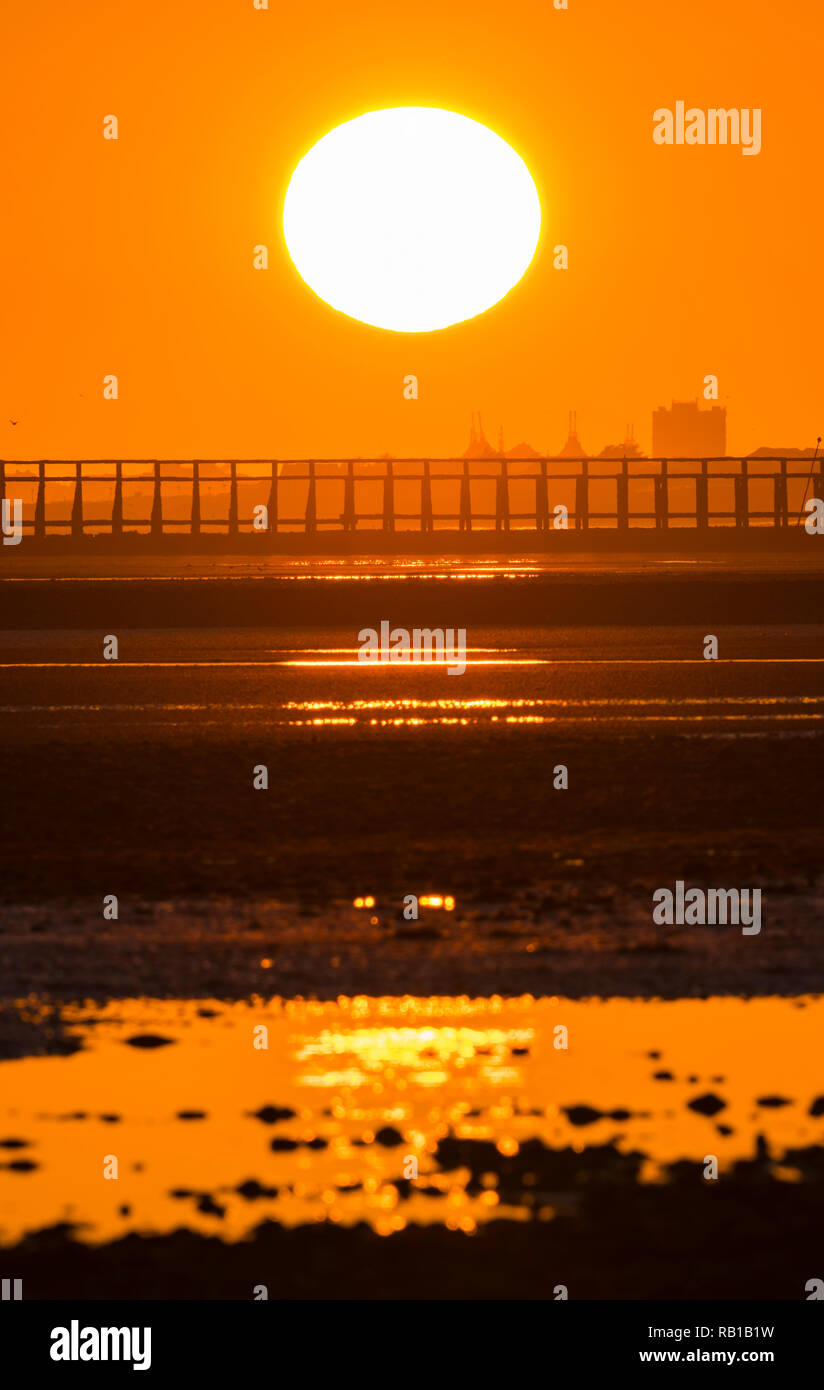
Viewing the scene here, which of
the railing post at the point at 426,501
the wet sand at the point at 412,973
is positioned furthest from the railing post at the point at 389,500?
the wet sand at the point at 412,973

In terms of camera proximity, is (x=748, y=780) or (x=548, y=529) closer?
(x=748, y=780)

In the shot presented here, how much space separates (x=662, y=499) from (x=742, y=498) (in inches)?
91.5

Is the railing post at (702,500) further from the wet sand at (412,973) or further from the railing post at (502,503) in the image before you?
the wet sand at (412,973)

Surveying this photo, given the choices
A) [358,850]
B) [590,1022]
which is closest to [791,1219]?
[590,1022]

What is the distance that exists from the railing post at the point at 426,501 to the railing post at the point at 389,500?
2.76ft

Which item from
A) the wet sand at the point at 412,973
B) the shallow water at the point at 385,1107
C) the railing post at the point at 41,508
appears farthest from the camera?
the railing post at the point at 41,508

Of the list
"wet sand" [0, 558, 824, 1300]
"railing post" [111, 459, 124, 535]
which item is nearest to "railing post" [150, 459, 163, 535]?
"railing post" [111, 459, 124, 535]

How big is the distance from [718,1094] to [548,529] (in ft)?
206

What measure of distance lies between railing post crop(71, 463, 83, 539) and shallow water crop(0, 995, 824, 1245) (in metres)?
58.1

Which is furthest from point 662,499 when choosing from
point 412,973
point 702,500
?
point 412,973

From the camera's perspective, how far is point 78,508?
6419cm

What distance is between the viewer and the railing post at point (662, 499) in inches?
2699
